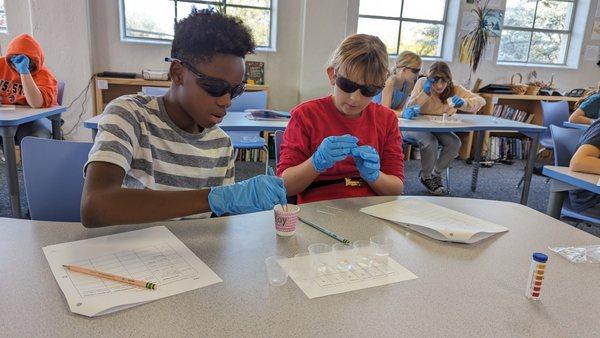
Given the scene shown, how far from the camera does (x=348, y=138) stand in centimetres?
126

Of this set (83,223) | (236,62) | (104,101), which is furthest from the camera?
(104,101)

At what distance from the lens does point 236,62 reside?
110cm

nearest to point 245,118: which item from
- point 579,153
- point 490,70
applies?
point 579,153

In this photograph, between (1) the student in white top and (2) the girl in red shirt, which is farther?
(1) the student in white top

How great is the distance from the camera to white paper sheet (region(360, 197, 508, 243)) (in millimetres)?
1017

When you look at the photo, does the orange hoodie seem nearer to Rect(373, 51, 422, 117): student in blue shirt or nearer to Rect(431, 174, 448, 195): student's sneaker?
Rect(373, 51, 422, 117): student in blue shirt

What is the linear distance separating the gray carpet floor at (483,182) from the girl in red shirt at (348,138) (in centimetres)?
216

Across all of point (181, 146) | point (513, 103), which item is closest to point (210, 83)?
point (181, 146)

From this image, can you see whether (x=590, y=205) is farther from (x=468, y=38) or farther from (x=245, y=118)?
(x=468, y=38)

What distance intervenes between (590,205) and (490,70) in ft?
12.1

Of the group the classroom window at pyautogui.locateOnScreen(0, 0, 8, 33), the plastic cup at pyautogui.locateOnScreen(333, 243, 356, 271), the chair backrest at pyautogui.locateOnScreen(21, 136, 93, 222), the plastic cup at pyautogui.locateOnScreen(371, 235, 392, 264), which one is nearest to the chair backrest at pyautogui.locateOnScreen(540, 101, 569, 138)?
the plastic cup at pyautogui.locateOnScreen(371, 235, 392, 264)

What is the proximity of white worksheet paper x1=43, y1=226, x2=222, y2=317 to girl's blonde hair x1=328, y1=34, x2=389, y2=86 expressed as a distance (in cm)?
79

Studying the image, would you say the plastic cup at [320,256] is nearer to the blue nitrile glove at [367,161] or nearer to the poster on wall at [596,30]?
the blue nitrile glove at [367,161]

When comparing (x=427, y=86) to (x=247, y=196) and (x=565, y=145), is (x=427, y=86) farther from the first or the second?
(x=247, y=196)
